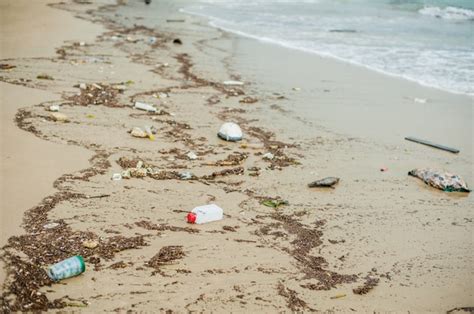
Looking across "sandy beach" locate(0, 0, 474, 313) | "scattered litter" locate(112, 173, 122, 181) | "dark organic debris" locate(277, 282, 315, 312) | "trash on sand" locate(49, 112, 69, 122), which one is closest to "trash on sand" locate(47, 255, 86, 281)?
"sandy beach" locate(0, 0, 474, 313)

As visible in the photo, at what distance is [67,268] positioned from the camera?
294 centimetres

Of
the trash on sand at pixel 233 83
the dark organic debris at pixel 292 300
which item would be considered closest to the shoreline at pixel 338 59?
the trash on sand at pixel 233 83

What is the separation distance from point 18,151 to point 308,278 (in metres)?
3.09

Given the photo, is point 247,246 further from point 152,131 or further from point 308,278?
point 152,131

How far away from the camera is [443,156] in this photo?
566 cm

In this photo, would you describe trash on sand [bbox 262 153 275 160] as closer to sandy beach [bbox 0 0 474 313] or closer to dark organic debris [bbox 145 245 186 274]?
sandy beach [bbox 0 0 474 313]

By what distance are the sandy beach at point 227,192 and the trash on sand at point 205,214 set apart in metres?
0.07

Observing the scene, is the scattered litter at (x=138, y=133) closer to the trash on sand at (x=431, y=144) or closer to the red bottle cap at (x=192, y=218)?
the red bottle cap at (x=192, y=218)

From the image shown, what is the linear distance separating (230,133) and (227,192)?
1344 mm

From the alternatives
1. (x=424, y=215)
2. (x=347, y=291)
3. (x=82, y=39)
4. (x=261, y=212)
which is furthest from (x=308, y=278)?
(x=82, y=39)

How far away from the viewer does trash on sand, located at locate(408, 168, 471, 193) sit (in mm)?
4777

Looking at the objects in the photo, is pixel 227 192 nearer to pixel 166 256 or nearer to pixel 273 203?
pixel 273 203

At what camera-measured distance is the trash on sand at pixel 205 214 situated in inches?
149

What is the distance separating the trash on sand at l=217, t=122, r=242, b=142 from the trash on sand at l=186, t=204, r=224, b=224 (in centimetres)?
180
